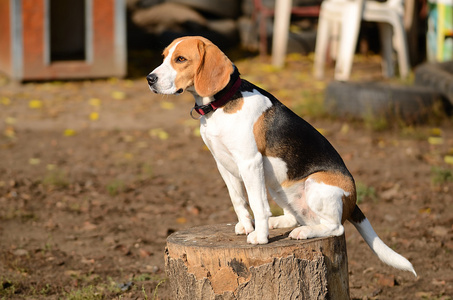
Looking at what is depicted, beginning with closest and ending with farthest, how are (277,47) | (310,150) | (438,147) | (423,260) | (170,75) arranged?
(170,75) < (310,150) < (423,260) < (438,147) < (277,47)

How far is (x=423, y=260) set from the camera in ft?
16.3

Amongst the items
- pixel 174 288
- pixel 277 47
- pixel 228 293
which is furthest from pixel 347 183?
pixel 277 47

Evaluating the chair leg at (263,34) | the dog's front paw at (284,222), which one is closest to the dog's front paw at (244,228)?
the dog's front paw at (284,222)

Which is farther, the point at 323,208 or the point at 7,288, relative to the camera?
the point at 7,288

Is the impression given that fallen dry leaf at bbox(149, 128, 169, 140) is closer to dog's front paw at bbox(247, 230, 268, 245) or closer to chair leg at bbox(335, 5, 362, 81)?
chair leg at bbox(335, 5, 362, 81)

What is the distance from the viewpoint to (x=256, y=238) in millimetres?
3443

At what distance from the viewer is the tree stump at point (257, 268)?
334cm

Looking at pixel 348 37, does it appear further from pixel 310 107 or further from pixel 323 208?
pixel 323 208

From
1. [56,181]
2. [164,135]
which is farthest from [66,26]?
[56,181]

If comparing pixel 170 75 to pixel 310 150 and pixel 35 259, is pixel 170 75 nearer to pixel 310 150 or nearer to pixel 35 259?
pixel 310 150

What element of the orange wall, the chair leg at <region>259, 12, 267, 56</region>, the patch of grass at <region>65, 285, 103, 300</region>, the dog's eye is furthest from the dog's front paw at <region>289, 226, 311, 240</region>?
the chair leg at <region>259, 12, 267, 56</region>

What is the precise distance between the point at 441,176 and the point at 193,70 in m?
4.04

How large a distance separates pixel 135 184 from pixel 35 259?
6.41ft

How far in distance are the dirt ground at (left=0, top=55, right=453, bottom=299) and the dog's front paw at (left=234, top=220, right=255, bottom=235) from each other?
67 centimetres
